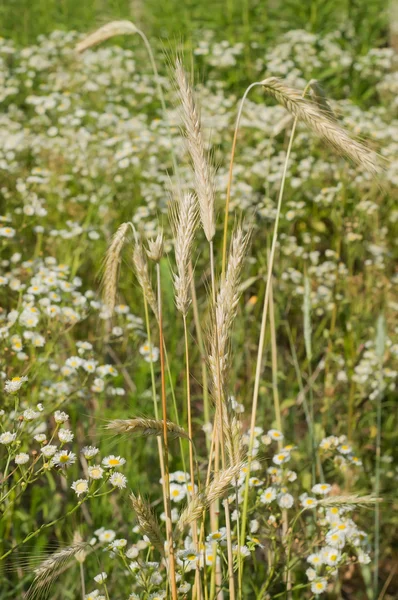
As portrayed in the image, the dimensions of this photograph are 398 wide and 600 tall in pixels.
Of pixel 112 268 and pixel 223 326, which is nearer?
pixel 223 326

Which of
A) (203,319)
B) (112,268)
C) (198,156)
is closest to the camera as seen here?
(198,156)

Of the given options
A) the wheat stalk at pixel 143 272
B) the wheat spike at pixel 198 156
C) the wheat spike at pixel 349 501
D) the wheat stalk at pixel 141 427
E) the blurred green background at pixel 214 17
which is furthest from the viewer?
the blurred green background at pixel 214 17

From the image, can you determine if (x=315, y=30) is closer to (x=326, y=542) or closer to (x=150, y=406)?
(x=150, y=406)

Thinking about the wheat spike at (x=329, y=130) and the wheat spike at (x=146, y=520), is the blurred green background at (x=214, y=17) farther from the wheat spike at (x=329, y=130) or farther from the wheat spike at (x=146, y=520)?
the wheat spike at (x=146, y=520)

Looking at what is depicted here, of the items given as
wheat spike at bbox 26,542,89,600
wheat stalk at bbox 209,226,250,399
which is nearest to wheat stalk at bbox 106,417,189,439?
wheat stalk at bbox 209,226,250,399

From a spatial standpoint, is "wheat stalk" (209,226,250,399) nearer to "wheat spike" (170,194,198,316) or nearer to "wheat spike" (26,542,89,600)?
"wheat spike" (170,194,198,316)

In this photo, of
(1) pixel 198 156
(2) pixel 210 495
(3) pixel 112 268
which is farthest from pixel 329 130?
(2) pixel 210 495

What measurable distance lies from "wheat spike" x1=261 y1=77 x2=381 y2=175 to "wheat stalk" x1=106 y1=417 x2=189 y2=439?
64 centimetres

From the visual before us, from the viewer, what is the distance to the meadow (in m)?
1.49

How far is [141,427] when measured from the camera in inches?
52.4

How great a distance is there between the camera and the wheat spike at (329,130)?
1.47 m

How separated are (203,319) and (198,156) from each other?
75.7 inches

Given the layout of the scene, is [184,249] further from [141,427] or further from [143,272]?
[141,427]

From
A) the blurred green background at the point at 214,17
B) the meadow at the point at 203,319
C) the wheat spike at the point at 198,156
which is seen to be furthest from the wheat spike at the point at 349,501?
the blurred green background at the point at 214,17
